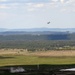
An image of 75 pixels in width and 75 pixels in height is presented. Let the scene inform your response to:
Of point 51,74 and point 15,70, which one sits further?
point 15,70

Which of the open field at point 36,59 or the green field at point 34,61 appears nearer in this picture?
the green field at point 34,61

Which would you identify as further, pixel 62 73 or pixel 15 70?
pixel 15 70

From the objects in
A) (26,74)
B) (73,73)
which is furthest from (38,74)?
(73,73)

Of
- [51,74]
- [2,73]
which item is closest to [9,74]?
[2,73]

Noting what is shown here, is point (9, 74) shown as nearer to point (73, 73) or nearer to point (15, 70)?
point (15, 70)

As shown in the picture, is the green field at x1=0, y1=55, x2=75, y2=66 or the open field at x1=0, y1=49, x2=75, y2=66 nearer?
the green field at x1=0, y1=55, x2=75, y2=66

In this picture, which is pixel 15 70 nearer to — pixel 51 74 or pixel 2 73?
pixel 2 73

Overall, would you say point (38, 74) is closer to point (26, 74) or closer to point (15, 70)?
point (26, 74)

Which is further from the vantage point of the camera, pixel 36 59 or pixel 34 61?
pixel 36 59
